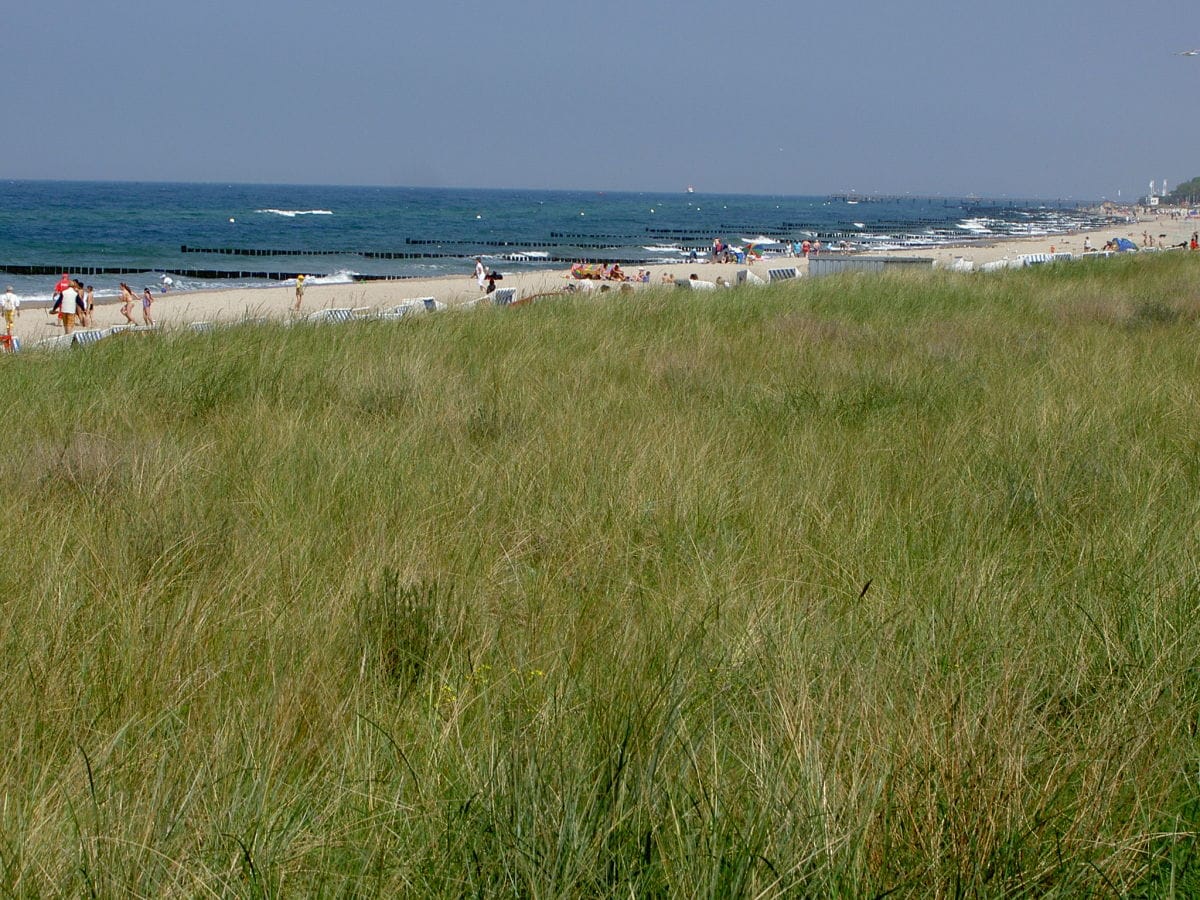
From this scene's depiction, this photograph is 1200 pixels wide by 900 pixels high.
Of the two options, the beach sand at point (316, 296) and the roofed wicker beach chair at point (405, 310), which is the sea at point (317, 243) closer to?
the beach sand at point (316, 296)

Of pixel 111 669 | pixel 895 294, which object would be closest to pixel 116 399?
pixel 111 669

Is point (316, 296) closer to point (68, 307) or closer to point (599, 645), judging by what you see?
point (68, 307)

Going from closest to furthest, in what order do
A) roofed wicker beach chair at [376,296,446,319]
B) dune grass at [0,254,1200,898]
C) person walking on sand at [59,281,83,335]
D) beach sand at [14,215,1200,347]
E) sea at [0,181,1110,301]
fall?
dune grass at [0,254,1200,898], roofed wicker beach chair at [376,296,446,319], person walking on sand at [59,281,83,335], beach sand at [14,215,1200,347], sea at [0,181,1110,301]

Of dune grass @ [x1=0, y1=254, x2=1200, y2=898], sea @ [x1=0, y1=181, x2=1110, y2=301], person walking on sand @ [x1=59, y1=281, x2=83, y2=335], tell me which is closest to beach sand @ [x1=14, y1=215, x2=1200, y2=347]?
person walking on sand @ [x1=59, y1=281, x2=83, y2=335]

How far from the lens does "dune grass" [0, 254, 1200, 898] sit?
1.95 metres

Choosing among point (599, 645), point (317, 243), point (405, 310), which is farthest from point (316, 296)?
point (317, 243)

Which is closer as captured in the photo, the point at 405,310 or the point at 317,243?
the point at 405,310

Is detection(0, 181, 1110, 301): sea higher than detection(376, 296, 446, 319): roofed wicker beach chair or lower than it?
higher

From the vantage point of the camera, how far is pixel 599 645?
300cm

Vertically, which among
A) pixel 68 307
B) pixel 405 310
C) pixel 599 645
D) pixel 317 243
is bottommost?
pixel 599 645

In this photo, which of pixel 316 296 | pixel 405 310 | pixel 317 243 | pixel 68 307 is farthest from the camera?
pixel 317 243

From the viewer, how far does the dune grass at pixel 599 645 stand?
1.95 metres

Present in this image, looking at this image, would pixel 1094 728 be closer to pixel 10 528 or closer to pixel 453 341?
pixel 10 528

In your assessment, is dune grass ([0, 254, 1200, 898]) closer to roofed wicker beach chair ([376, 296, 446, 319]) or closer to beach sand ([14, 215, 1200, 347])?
roofed wicker beach chair ([376, 296, 446, 319])
